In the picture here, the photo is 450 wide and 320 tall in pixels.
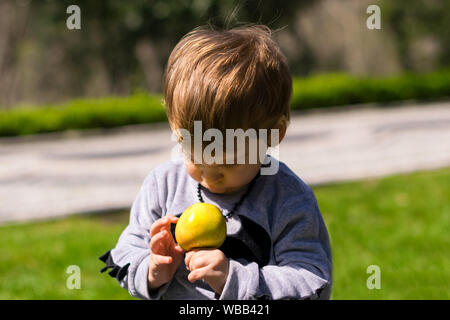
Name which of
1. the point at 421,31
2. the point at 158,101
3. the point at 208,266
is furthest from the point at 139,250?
the point at 421,31

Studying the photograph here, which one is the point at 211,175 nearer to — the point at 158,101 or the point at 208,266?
the point at 208,266

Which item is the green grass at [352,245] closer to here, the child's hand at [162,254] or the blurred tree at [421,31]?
the child's hand at [162,254]

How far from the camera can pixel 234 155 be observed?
64.4 inches

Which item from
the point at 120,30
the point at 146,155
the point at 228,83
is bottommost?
the point at 146,155

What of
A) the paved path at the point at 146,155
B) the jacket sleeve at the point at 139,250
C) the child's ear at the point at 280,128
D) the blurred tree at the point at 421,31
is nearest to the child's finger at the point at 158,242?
the jacket sleeve at the point at 139,250

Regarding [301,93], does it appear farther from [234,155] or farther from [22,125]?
[234,155]

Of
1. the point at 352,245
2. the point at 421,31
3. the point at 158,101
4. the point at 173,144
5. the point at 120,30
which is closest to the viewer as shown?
the point at 352,245

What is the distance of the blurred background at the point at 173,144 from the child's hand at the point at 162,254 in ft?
2.51

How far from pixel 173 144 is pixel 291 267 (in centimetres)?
847

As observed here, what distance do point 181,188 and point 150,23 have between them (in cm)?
1290

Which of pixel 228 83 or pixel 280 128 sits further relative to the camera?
pixel 280 128

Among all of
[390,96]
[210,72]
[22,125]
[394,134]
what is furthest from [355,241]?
[390,96]

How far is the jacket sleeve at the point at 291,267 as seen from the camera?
1668mm

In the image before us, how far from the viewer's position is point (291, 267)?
172 cm
